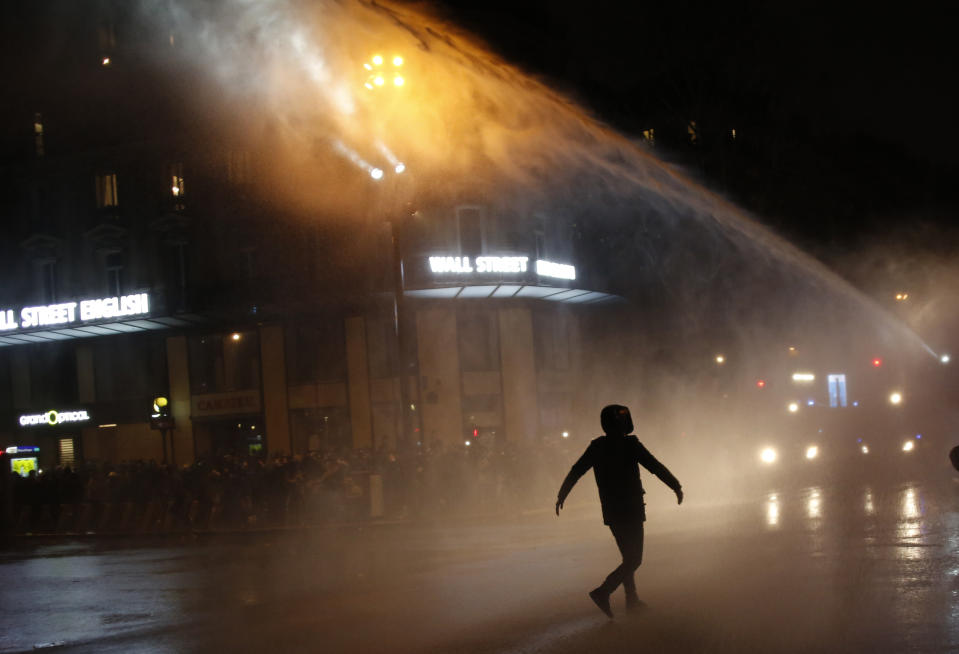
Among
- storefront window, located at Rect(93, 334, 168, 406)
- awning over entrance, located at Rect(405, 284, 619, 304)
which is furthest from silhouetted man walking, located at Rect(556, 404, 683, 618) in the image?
storefront window, located at Rect(93, 334, 168, 406)

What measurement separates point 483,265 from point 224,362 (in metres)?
12.2

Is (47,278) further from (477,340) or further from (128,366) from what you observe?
(477,340)

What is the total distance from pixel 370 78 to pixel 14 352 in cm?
3388

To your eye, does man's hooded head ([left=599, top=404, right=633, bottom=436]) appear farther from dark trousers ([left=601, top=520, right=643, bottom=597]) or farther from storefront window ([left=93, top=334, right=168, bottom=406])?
storefront window ([left=93, top=334, right=168, bottom=406])

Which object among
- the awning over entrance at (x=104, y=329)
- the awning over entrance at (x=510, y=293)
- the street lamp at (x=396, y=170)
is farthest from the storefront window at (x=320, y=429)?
the street lamp at (x=396, y=170)

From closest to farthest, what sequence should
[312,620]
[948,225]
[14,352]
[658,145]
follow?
[312,620] → [658,145] → [948,225] → [14,352]

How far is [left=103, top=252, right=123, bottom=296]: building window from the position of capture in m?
42.7

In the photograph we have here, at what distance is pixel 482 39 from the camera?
35.6 meters

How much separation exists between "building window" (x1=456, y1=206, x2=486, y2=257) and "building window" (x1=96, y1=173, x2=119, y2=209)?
51.6 feet

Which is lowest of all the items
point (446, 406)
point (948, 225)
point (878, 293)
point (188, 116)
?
point (446, 406)

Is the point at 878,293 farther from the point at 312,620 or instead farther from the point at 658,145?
the point at 312,620

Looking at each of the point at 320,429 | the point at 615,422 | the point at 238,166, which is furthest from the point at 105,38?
the point at 615,422

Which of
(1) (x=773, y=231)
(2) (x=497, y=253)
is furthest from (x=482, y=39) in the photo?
(1) (x=773, y=231)

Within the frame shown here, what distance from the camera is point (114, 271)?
141 feet
